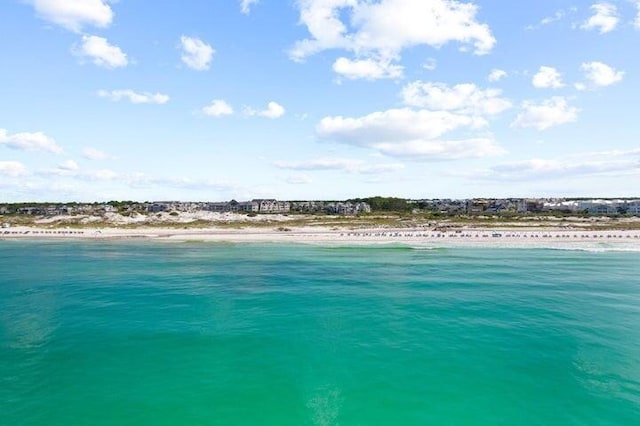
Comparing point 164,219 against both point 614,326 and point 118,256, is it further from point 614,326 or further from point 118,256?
point 614,326

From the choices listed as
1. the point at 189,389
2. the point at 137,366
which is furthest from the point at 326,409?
the point at 137,366

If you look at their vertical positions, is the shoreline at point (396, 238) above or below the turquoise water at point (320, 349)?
above

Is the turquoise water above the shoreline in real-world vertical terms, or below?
below

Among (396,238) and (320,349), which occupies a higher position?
(396,238)

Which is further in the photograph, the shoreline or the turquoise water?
the shoreline

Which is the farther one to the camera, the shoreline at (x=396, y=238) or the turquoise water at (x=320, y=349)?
the shoreline at (x=396, y=238)

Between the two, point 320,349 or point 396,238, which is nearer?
point 320,349

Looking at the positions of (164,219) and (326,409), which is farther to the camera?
(164,219)

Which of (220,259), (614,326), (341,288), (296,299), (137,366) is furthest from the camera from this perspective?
(220,259)
